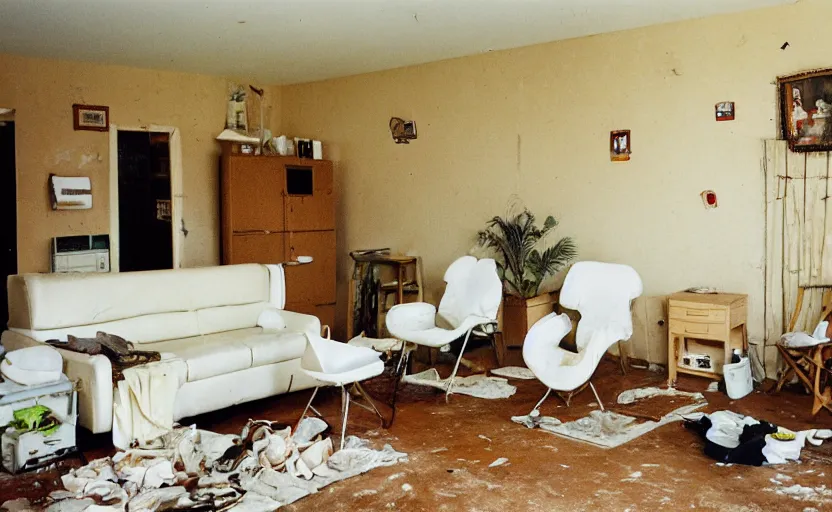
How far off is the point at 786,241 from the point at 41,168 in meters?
6.64

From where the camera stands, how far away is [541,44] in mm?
6656

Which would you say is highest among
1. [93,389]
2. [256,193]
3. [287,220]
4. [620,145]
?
[620,145]

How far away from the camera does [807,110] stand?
210 inches

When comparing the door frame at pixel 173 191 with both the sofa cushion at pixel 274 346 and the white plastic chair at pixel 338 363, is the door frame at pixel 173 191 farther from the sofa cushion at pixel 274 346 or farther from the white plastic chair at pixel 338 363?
the white plastic chair at pixel 338 363

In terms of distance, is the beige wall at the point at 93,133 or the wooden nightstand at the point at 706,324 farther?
the beige wall at the point at 93,133

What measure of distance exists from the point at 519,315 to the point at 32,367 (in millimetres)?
3746

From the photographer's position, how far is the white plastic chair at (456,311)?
5.59 m

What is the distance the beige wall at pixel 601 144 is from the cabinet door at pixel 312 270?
1.36 feet

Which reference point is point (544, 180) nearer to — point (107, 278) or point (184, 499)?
point (107, 278)

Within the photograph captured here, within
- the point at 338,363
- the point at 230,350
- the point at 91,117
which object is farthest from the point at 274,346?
the point at 91,117

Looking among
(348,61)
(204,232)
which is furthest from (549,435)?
(204,232)

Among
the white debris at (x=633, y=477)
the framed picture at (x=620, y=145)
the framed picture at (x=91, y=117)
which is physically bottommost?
the white debris at (x=633, y=477)

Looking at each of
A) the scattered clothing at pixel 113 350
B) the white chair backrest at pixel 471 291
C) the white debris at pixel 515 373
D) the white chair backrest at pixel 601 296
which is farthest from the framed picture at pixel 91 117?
the white chair backrest at pixel 601 296

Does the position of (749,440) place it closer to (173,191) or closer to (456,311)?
(456,311)
